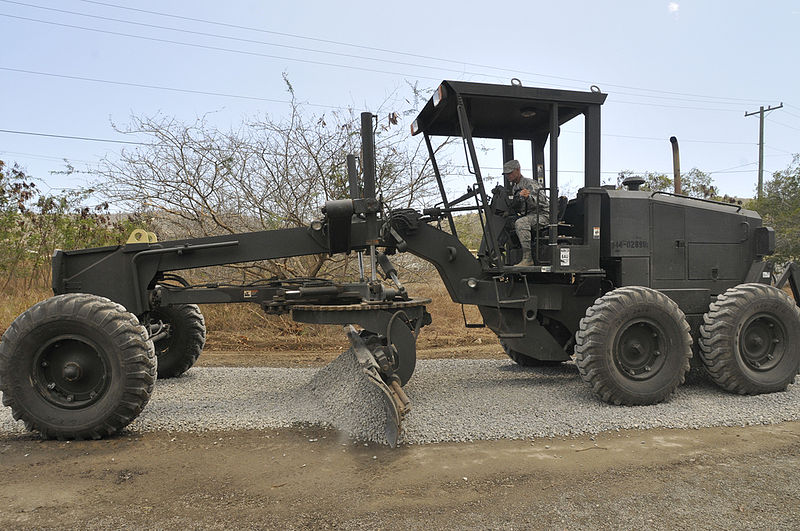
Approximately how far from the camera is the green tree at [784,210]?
59.8 ft

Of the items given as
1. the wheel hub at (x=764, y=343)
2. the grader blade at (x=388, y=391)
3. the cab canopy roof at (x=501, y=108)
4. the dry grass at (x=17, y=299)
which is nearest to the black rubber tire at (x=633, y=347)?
the wheel hub at (x=764, y=343)

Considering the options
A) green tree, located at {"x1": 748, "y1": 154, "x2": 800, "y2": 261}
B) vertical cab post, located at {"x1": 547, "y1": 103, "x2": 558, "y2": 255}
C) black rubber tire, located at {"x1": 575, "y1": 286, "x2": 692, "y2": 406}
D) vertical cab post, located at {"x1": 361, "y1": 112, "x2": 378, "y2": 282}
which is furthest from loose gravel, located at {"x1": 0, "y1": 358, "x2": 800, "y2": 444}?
green tree, located at {"x1": 748, "y1": 154, "x2": 800, "y2": 261}

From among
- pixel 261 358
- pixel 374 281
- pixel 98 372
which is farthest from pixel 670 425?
pixel 261 358

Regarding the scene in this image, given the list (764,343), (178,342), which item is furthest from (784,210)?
(178,342)

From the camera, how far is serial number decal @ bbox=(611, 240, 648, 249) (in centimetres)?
590

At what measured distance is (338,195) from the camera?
36.1 feet

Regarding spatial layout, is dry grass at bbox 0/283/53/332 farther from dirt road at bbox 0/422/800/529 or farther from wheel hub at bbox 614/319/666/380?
wheel hub at bbox 614/319/666/380

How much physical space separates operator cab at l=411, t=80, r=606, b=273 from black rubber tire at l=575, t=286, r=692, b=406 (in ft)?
1.98

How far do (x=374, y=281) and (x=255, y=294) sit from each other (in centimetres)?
121

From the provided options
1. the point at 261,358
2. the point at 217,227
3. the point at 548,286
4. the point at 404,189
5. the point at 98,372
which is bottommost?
the point at 261,358

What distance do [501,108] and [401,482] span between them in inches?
158

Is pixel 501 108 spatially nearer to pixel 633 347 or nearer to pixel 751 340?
pixel 633 347

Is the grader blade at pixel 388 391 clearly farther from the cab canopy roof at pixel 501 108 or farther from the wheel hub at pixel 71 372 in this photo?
the cab canopy roof at pixel 501 108

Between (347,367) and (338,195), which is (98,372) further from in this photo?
(338,195)
